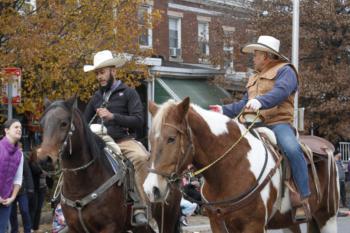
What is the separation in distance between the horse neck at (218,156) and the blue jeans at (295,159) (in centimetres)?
60

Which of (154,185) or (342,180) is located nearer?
(154,185)

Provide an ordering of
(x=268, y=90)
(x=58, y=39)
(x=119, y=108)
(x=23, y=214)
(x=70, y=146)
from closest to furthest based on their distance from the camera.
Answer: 1. (x=268, y=90)
2. (x=70, y=146)
3. (x=119, y=108)
4. (x=23, y=214)
5. (x=58, y=39)

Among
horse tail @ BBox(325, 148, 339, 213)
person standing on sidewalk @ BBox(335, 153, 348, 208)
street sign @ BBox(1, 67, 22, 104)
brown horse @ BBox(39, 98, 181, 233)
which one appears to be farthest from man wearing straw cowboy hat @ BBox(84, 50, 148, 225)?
person standing on sidewalk @ BBox(335, 153, 348, 208)

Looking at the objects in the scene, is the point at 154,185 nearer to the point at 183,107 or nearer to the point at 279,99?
the point at 183,107

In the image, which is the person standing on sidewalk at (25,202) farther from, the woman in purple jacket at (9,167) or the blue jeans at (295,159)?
the blue jeans at (295,159)

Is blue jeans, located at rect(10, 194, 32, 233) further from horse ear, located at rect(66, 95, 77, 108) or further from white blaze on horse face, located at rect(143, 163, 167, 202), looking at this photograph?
white blaze on horse face, located at rect(143, 163, 167, 202)

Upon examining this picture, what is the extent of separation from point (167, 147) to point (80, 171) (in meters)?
2.05

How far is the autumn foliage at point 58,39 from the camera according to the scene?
48.1ft

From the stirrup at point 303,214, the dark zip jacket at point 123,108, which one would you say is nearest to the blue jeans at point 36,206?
the dark zip jacket at point 123,108

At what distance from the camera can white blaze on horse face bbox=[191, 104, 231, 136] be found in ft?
21.2

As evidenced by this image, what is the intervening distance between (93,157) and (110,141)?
27.0 inches

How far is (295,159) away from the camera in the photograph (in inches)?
274

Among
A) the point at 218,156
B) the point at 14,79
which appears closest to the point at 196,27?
the point at 14,79

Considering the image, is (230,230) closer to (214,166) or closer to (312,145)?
(214,166)
